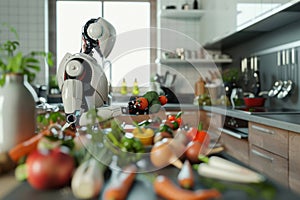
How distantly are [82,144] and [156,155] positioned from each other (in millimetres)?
190

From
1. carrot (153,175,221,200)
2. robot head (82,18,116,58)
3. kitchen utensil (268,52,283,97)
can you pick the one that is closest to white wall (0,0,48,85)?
kitchen utensil (268,52,283,97)

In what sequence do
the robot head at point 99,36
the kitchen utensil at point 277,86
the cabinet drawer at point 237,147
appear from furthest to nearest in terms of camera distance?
1. the kitchen utensil at point 277,86
2. the cabinet drawer at point 237,147
3. the robot head at point 99,36

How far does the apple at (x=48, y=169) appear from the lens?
771 millimetres

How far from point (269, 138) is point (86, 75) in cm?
135

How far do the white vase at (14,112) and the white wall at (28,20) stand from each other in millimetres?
3838

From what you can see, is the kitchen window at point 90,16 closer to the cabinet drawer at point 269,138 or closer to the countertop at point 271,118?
the countertop at point 271,118

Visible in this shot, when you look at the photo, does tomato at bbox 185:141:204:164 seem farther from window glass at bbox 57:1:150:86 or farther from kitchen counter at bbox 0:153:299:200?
window glass at bbox 57:1:150:86

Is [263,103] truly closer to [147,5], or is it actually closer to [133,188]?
[147,5]

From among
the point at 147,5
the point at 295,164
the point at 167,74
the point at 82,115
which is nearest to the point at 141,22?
the point at 147,5

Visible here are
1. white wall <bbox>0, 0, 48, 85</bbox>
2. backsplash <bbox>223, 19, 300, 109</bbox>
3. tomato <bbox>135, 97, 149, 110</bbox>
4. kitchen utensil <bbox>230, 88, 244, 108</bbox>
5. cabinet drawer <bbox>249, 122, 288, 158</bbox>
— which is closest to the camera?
tomato <bbox>135, 97, 149, 110</bbox>

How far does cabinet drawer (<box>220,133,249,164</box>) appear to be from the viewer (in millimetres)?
2854

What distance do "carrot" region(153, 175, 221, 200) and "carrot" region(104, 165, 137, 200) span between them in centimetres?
6

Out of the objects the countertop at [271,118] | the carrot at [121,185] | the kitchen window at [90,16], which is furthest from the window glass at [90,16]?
the carrot at [121,185]

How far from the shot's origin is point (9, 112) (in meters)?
0.99
